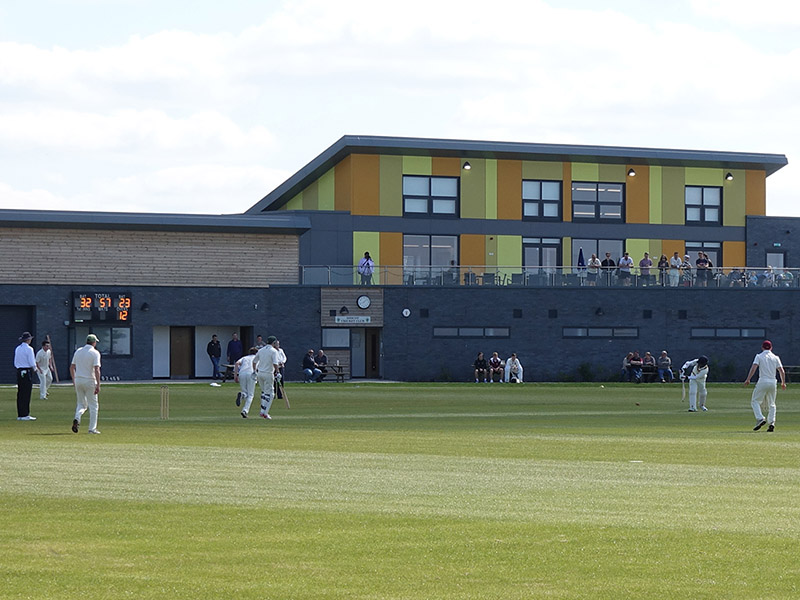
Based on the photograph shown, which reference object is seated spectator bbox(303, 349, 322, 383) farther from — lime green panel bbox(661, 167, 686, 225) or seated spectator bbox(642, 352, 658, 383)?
lime green panel bbox(661, 167, 686, 225)

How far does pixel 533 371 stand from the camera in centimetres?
5425

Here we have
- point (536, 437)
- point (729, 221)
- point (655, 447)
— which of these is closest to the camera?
point (655, 447)

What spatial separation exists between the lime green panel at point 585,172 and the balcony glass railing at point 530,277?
704 cm

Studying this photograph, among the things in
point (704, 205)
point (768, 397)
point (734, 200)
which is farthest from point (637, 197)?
point (768, 397)

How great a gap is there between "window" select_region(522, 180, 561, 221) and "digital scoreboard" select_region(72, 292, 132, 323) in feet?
60.3

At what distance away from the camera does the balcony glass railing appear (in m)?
53.1

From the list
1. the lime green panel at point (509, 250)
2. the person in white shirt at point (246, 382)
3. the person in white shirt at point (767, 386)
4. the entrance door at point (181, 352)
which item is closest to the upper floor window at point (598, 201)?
the lime green panel at point (509, 250)

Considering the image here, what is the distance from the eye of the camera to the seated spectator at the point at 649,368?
5278 centimetres

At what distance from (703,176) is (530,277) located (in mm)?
12502

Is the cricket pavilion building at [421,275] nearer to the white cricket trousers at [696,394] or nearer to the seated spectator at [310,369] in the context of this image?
the seated spectator at [310,369]

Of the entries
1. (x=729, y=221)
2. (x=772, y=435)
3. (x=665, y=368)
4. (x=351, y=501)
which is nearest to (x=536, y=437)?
(x=772, y=435)

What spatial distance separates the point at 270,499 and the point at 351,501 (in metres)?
0.81

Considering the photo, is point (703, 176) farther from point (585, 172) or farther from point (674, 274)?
point (674, 274)

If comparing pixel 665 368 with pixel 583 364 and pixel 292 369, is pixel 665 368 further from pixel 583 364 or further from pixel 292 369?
pixel 292 369
